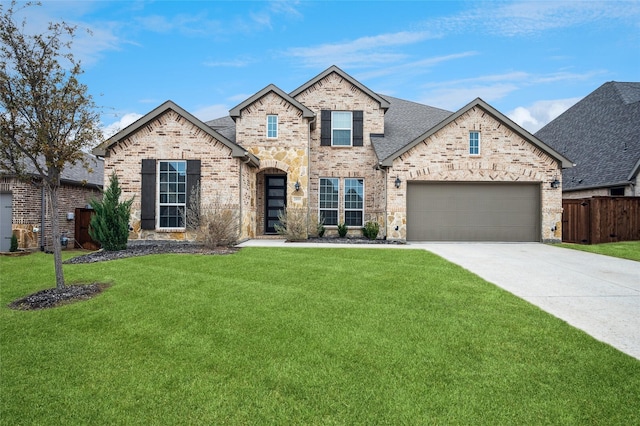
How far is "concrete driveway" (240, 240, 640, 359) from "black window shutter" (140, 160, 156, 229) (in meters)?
10.3

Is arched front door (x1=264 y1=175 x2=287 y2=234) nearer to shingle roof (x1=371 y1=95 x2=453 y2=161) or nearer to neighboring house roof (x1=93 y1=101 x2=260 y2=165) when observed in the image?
neighboring house roof (x1=93 y1=101 x2=260 y2=165)

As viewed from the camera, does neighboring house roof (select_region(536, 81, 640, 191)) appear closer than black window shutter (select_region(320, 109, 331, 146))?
No

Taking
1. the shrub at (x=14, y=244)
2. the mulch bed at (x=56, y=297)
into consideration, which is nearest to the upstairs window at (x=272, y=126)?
the mulch bed at (x=56, y=297)

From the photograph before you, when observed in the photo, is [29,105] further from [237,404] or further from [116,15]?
[116,15]

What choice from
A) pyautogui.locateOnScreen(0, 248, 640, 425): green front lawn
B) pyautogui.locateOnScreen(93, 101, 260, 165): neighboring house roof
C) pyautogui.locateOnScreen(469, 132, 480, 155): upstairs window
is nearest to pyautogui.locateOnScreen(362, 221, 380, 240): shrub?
pyautogui.locateOnScreen(469, 132, 480, 155): upstairs window

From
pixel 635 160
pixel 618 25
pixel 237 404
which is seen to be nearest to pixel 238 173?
pixel 237 404

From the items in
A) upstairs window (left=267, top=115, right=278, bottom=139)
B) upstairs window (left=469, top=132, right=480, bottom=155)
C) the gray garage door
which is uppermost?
upstairs window (left=267, top=115, right=278, bottom=139)

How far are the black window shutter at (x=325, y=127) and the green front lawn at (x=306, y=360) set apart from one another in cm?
1136

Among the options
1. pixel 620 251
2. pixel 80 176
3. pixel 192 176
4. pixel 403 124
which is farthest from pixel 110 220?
pixel 620 251

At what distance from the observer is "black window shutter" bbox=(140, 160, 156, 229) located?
43.4ft

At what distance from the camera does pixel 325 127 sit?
56.7ft

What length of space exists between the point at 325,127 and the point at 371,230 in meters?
5.62

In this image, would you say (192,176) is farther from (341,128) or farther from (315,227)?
(341,128)

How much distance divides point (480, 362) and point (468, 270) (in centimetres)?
506
